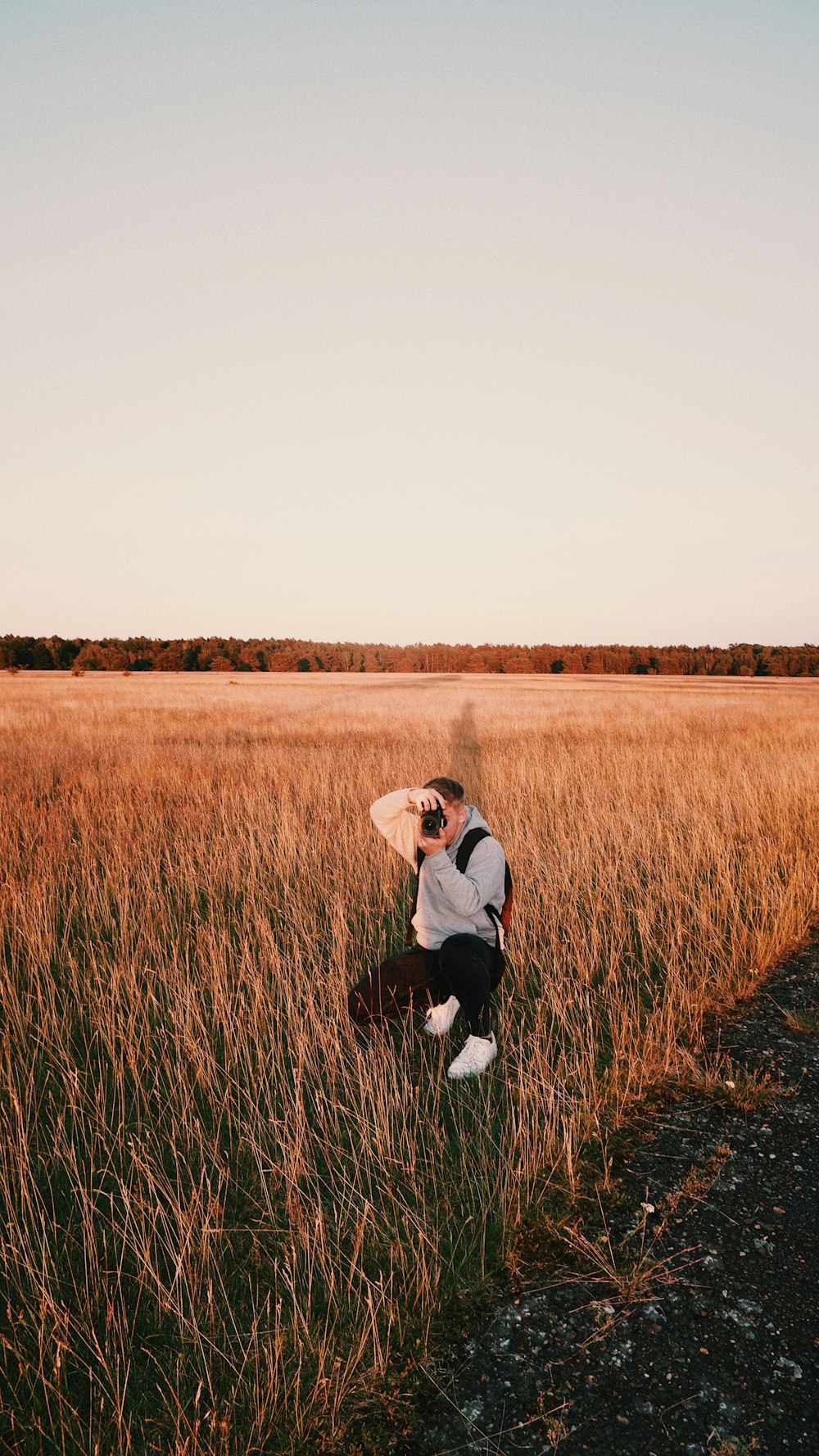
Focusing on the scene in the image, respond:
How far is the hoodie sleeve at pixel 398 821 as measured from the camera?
4.31m

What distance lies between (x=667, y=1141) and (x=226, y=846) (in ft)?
19.7

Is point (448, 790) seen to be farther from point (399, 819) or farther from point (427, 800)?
point (399, 819)

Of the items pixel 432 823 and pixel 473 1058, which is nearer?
pixel 432 823

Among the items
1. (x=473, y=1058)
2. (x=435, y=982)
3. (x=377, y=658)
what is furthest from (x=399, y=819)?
(x=377, y=658)

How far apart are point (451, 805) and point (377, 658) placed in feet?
404

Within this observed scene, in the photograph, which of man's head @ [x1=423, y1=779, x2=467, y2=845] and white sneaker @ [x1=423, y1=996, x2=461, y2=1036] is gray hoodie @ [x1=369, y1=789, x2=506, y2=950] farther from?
white sneaker @ [x1=423, y1=996, x2=461, y2=1036]

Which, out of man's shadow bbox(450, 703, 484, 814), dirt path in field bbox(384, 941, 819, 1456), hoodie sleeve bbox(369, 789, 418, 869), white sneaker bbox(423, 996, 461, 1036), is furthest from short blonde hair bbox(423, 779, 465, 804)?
man's shadow bbox(450, 703, 484, 814)

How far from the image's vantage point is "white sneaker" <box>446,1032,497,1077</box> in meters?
3.91

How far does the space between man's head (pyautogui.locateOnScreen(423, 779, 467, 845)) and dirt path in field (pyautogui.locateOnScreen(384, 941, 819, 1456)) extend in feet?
5.86

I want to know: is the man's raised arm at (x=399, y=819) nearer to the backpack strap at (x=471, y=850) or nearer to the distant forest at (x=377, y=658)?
the backpack strap at (x=471, y=850)

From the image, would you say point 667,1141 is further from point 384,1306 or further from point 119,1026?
point 119,1026

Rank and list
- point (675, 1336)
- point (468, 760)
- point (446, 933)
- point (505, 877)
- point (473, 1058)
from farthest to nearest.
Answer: point (468, 760), point (446, 933), point (505, 877), point (473, 1058), point (675, 1336)

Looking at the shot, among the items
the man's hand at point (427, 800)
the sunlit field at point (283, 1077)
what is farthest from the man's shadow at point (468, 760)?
the man's hand at point (427, 800)

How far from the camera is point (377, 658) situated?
12638cm
